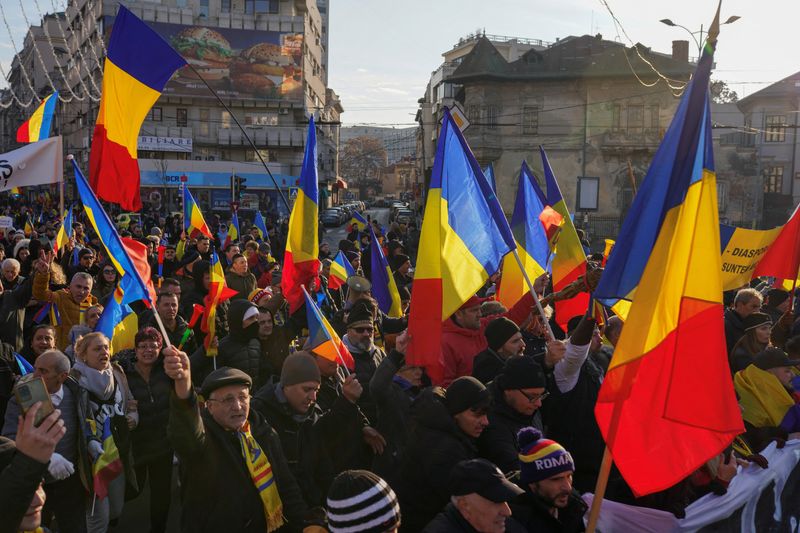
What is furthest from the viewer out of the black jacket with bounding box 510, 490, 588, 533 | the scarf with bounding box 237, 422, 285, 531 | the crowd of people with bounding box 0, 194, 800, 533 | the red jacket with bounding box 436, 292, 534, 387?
the red jacket with bounding box 436, 292, 534, 387

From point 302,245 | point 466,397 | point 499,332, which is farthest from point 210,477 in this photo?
point 302,245

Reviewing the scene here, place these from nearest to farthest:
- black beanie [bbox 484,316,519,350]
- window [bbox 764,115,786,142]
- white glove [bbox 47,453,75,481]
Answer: white glove [bbox 47,453,75,481] < black beanie [bbox 484,316,519,350] < window [bbox 764,115,786,142]

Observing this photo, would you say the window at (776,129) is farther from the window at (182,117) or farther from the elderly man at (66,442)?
the elderly man at (66,442)

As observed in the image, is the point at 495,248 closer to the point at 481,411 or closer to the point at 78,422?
the point at 481,411

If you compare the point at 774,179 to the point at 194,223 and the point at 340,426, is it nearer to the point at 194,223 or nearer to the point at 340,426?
the point at 194,223

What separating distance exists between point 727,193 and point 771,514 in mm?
47187

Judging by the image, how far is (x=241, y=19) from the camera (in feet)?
197

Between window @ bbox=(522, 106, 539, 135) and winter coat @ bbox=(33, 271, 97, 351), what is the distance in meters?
39.6

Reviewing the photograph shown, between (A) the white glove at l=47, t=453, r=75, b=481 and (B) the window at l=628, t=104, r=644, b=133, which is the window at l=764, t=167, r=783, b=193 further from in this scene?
(A) the white glove at l=47, t=453, r=75, b=481

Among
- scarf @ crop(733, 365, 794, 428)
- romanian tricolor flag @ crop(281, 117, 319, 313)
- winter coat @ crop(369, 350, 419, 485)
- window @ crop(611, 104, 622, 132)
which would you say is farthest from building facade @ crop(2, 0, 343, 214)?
winter coat @ crop(369, 350, 419, 485)

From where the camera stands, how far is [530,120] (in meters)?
45.8

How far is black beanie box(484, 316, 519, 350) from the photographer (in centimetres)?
560

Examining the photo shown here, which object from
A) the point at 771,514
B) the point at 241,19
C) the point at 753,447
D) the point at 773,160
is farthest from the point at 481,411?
the point at 241,19

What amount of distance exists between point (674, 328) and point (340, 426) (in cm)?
198
